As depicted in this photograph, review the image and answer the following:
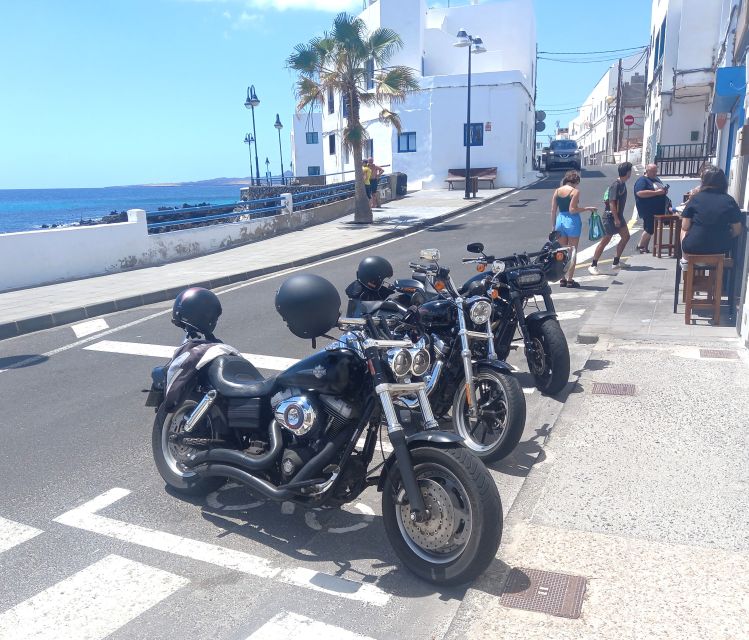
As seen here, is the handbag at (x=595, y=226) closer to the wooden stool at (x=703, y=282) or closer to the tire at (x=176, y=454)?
the wooden stool at (x=703, y=282)

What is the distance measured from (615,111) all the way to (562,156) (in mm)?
19452

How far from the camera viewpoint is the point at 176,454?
4.48 metres

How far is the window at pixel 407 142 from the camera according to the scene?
120ft

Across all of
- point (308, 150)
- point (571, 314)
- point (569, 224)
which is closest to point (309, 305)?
point (571, 314)

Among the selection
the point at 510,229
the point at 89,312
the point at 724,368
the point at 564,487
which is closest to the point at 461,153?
the point at 510,229

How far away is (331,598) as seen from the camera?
324cm

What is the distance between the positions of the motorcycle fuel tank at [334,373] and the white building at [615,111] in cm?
4193

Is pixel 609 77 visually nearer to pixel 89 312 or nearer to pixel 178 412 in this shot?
pixel 89 312

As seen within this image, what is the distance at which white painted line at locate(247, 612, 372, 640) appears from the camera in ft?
9.66

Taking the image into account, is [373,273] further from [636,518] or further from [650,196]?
[650,196]

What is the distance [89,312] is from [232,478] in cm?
784

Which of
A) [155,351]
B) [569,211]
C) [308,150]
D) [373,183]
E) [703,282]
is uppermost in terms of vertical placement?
[308,150]

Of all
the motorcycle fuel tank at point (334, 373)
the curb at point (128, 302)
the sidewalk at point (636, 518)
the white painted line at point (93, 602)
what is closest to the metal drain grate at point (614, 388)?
the sidewalk at point (636, 518)

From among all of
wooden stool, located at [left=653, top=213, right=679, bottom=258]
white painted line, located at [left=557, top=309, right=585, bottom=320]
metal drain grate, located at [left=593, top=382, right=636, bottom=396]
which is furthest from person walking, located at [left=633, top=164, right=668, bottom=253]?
metal drain grate, located at [left=593, top=382, right=636, bottom=396]
